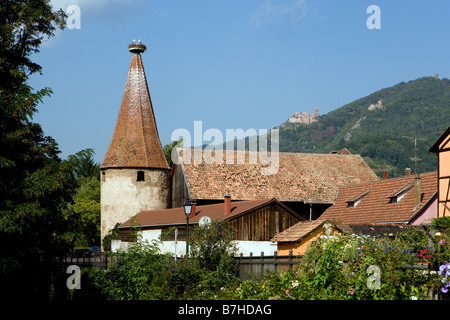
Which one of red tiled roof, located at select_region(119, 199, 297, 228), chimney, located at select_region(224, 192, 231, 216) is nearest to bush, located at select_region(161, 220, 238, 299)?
red tiled roof, located at select_region(119, 199, 297, 228)

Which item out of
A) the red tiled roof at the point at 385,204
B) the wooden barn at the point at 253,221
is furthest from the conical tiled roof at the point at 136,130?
the red tiled roof at the point at 385,204

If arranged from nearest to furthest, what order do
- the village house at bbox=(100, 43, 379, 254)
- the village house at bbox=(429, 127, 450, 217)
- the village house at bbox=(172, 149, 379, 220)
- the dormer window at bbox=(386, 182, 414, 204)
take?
1. the village house at bbox=(429, 127, 450, 217)
2. the dormer window at bbox=(386, 182, 414, 204)
3. the village house at bbox=(172, 149, 379, 220)
4. the village house at bbox=(100, 43, 379, 254)

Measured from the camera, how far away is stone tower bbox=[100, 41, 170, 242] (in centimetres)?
4959

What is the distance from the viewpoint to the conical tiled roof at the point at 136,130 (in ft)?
164

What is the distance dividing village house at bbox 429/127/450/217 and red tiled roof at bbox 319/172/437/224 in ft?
16.8

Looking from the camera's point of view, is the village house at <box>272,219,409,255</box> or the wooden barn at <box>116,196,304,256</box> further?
the wooden barn at <box>116,196,304,256</box>

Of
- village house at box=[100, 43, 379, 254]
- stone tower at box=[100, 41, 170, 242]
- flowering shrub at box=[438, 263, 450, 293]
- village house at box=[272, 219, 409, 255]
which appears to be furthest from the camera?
stone tower at box=[100, 41, 170, 242]

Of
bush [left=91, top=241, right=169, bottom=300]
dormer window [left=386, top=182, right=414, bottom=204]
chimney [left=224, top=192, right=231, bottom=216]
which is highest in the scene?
dormer window [left=386, top=182, right=414, bottom=204]

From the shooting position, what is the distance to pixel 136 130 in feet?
168

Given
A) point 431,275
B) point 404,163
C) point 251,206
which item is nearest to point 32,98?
point 431,275

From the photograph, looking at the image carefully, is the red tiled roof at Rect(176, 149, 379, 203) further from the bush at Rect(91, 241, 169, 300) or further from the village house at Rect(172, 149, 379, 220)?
the bush at Rect(91, 241, 169, 300)

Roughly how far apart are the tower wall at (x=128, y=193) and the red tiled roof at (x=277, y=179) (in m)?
3.63
